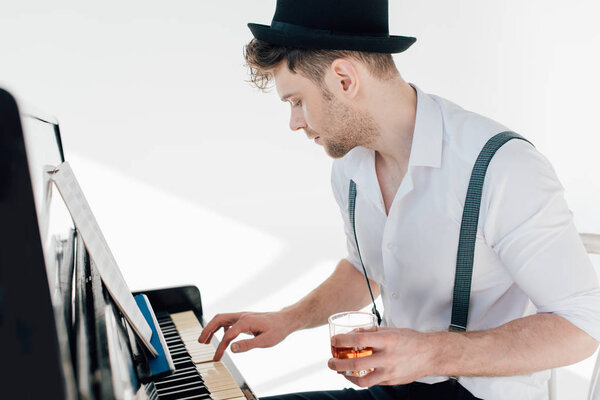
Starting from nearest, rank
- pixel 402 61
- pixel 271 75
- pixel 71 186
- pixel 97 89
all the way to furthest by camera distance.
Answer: pixel 71 186
pixel 271 75
pixel 97 89
pixel 402 61

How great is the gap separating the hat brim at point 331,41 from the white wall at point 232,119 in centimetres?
205

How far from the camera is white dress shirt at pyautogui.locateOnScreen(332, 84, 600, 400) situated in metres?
1.11

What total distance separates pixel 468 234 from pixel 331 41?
0.55 m

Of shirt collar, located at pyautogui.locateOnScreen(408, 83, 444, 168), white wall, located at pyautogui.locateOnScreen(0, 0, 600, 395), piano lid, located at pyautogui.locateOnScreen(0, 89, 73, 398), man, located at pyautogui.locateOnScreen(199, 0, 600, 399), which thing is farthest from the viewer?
white wall, located at pyautogui.locateOnScreen(0, 0, 600, 395)

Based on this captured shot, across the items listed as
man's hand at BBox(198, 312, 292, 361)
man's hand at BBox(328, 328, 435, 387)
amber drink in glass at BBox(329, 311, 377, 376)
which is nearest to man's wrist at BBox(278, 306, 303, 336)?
man's hand at BBox(198, 312, 292, 361)

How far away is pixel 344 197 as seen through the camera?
168cm

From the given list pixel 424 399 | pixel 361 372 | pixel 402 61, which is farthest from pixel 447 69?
pixel 361 372

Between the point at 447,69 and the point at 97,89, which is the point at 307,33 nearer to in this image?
the point at 97,89

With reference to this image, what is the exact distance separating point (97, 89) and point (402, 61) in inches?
77.9

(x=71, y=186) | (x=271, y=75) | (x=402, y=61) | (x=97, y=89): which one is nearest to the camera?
(x=71, y=186)

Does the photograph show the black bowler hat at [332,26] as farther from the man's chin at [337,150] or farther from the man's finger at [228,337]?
the man's finger at [228,337]

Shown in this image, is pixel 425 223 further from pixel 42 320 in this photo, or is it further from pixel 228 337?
pixel 42 320

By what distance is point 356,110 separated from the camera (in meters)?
1.38

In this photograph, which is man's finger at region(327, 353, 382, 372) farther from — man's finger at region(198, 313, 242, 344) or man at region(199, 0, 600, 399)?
man's finger at region(198, 313, 242, 344)
